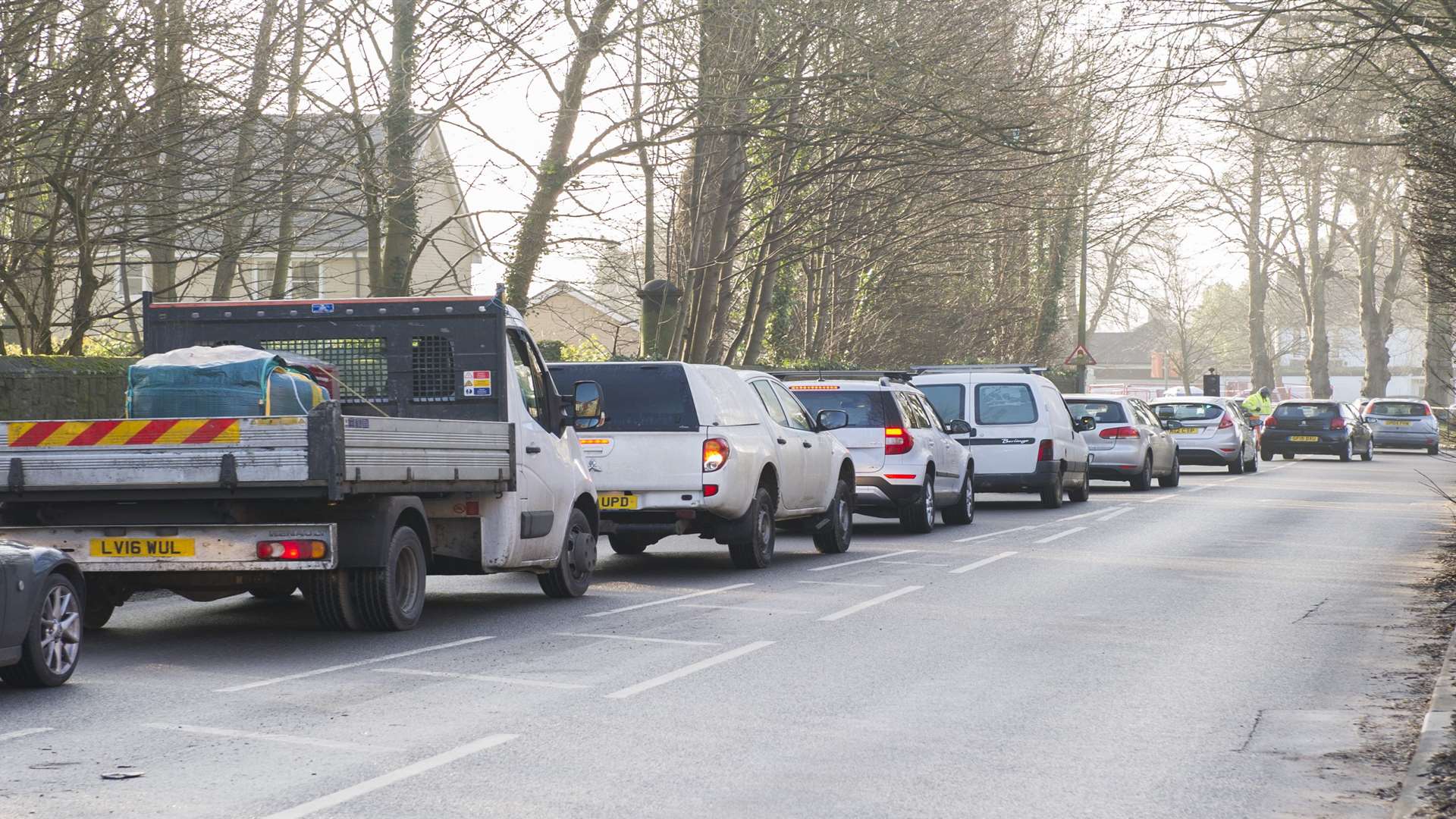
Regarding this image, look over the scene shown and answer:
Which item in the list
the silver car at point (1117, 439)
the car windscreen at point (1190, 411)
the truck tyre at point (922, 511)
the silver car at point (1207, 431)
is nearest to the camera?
the truck tyre at point (922, 511)

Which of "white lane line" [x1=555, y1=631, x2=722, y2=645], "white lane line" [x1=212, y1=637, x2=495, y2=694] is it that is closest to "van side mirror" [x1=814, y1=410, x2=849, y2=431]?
"white lane line" [x1=555, y1=631, x2=722, y2=645]

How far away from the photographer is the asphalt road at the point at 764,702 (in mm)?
6188

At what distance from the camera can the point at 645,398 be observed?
14.1 m

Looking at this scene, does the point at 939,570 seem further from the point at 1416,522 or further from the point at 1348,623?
the point at 1416,522

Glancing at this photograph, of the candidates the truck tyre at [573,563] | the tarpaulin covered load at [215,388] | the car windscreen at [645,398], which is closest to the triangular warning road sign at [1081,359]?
the car windscreen at [645,398]

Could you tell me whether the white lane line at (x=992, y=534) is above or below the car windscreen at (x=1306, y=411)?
below

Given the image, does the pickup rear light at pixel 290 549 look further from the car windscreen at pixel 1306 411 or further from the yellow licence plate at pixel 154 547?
the car windscreen at pixel 1306 411

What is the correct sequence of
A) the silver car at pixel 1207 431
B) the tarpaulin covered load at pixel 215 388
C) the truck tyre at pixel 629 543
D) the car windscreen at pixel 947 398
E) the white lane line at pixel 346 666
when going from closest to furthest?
the white lane line at pixel 346 666 < the tarpaulin covered load at pixel 215 388 < the truck tyre at pixel 629 543 < the car windscreen at pixel 947 398 < the silver car at pixel 1207 431

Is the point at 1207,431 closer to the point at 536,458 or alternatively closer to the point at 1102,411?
the point at 1102,411

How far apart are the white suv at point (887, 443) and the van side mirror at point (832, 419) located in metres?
0.33

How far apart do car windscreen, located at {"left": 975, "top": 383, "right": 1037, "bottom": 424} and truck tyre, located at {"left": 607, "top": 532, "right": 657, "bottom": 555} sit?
7436 millimetres

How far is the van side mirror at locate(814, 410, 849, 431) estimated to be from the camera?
1662 centimetres

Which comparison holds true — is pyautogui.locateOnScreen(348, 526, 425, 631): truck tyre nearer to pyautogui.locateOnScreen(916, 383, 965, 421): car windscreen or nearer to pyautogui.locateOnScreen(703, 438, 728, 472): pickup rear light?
pyautogui.locateOnScreen(703, 438, 728, 472): pickup rear light

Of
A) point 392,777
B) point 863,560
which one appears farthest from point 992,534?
point 392,777
